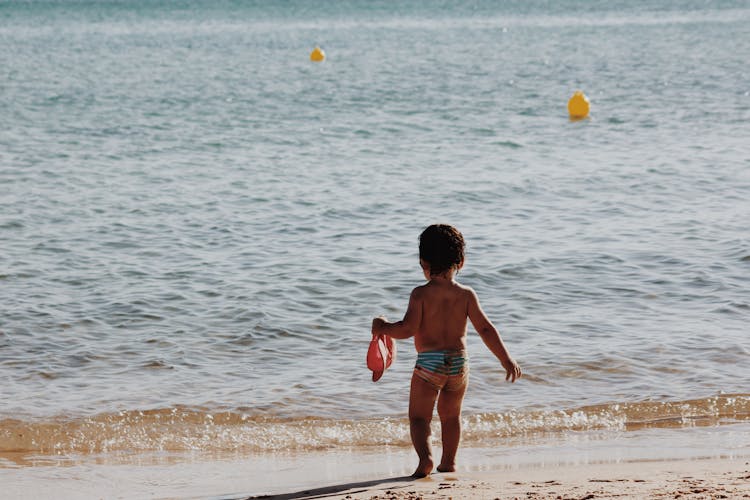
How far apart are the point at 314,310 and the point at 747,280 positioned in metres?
3.86

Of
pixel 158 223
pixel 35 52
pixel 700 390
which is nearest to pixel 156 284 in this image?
pixel 158 223

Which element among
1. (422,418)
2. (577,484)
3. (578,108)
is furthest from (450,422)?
(578,108)

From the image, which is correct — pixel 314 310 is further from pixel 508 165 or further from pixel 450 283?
pixel 508 165

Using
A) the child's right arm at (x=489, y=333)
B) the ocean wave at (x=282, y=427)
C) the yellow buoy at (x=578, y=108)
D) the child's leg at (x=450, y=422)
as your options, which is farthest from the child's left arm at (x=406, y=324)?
the yellow buoy at (x=578, y=108)

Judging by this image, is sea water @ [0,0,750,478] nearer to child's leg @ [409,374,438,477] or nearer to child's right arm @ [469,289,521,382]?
child's leg @ [409,374,438,477]

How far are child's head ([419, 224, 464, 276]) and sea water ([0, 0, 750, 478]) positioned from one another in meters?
1.49

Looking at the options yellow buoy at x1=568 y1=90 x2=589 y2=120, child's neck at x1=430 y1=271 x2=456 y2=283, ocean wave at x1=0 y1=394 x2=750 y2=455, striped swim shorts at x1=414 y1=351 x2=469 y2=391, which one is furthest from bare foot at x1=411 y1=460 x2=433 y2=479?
yellow buoy at x1=568 y1=90 x2=589 y2=120

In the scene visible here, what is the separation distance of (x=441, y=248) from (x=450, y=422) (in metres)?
0.87

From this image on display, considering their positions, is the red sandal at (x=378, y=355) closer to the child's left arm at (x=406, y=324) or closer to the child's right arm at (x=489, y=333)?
the child's left arm at (x=406, y=324)

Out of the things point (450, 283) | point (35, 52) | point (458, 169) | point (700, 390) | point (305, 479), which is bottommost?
point (305, 479)

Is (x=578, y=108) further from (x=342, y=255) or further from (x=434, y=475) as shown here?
(x=434, y=475)

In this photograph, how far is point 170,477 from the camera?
5.27m

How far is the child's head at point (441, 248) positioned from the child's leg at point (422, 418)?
0.54m

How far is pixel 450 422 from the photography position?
502 centimetres
